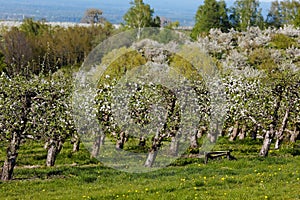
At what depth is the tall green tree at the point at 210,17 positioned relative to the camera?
95688 mm

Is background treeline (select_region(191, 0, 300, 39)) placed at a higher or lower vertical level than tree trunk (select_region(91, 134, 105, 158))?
higher

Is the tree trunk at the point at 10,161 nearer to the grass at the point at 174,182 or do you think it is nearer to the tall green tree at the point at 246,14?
the grass at the point at 174,182

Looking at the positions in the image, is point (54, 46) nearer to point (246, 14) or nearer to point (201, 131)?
point (246, 14)

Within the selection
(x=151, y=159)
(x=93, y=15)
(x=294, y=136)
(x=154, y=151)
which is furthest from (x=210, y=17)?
(x=151, y=159)

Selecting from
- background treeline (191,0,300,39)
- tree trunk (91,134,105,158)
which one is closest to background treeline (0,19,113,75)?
background treeline (191,0,300,39)

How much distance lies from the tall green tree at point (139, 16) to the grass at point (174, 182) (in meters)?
71.8

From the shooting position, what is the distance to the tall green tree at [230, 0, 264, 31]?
103438 mm

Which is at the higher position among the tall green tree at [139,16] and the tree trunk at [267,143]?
the tall green tree at [139,16]

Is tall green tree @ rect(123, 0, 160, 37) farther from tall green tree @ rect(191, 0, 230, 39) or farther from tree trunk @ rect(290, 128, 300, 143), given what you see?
tree trunk @ rect(290, 128, 300, 143)

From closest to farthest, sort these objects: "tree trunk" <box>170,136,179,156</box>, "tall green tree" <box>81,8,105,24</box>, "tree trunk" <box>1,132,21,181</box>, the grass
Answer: the grass < "tree trunk" <box>1,132,21,181</box> < "tree trunk" <box>170,136,179,156</box> < "tall green tree" <box>81,8,105,24</box>

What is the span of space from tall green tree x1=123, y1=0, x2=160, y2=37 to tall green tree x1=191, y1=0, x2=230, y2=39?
28.2 ft

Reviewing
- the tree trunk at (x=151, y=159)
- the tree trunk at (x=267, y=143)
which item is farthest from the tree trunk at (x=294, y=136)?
the tree trunk at (x=151, y=159)

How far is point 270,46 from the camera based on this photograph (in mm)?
75875

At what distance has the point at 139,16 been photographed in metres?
95.5
